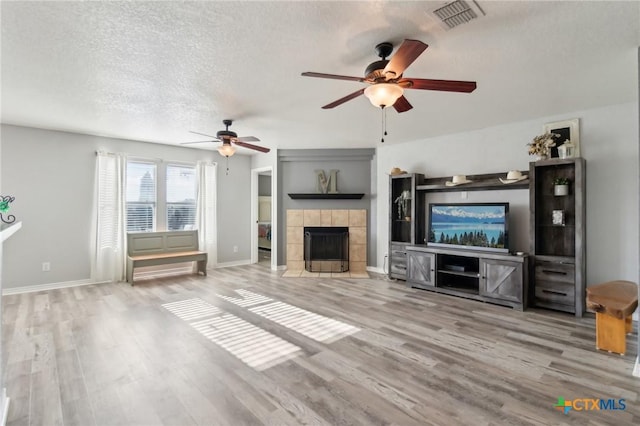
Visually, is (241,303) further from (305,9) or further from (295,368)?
(305,9)

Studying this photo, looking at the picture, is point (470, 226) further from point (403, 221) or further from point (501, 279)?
point (403, 221)

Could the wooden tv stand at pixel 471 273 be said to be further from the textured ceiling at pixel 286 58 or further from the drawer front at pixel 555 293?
the textured ceiling at pixel 286 58

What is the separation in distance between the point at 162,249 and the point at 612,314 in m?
6.68

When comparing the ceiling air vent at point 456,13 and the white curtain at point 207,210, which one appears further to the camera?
the white curtain at point 207,210

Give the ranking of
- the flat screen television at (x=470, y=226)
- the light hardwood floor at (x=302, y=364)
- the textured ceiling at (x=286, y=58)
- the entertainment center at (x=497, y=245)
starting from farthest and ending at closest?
the flat screen television at (x=470, y=226) → the entertainment center at (x=497, y=245) → the textured ceiling at (x=286, y=58) → the light hardwood floor at (x=302, y=364)

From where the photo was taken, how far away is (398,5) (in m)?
2.05

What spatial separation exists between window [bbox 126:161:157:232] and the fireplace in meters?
3.22

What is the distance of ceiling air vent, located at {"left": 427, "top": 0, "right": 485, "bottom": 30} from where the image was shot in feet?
6.66

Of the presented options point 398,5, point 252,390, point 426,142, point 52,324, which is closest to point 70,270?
point 52,324

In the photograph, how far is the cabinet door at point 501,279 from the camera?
4062 mm

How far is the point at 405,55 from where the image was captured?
6.79 feet

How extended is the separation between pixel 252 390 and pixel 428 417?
3.97ft

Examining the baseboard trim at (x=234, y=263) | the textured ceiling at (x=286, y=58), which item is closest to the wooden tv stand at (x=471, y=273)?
the textured ceiling at (x=286, y=58)

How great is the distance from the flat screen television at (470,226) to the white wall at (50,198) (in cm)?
576
